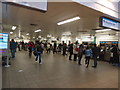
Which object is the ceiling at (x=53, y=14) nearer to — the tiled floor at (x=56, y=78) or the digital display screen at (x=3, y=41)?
the digital display screen at (x=3, y=41)

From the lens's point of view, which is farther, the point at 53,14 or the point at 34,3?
the point at 53,14

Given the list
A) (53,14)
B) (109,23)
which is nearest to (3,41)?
(53,14)

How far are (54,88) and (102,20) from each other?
315cm

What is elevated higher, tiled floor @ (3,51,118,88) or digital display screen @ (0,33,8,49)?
digital display screen @ (0,33,8,49)

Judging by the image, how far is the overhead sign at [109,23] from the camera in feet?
11.9

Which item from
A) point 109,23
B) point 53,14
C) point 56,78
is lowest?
point 56,78

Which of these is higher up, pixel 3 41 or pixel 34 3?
pixel 34 3

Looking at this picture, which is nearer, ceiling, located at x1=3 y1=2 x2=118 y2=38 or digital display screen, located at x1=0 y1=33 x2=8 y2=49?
ceiling, located at x1=3 y1=2 x2=118 y2=38

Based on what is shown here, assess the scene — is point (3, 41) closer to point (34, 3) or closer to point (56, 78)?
point (56, 78)

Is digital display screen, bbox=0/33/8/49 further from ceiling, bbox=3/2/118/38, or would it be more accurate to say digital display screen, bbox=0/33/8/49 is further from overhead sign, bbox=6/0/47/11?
overhead sign, bbox=6/0/47/11

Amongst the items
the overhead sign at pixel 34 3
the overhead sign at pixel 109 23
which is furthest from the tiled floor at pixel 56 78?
the overhead sign at pixel 34 3

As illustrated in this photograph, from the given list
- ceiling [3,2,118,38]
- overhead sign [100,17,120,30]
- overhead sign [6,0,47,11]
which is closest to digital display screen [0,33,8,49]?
ceiling [3,2,118,38]

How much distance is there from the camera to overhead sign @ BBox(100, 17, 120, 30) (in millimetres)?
3640

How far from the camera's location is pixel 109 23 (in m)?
3.88
